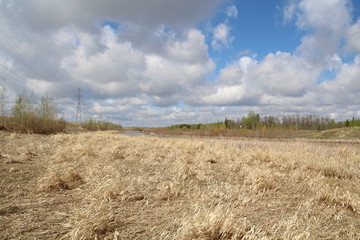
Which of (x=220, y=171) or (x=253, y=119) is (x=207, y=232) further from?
(x=253, y=119)

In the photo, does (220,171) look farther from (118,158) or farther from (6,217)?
(6,217)

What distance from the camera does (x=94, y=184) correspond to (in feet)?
13.6

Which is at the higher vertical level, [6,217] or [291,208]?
[6,217]

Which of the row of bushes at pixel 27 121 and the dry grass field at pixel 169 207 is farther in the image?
the row of bushes at pixel 27 121

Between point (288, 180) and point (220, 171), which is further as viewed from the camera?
point (220, 171)

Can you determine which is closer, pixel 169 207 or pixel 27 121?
pixel 169 207

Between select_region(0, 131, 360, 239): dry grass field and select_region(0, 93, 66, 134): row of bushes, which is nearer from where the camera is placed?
select_region(0, 131, 360, 239): dry grass field

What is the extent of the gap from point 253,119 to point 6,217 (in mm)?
81451

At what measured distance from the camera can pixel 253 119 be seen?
7831 cm

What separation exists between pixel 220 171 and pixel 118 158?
12.3 feet

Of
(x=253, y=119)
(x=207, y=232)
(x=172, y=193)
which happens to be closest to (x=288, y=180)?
(x=172, y=193)

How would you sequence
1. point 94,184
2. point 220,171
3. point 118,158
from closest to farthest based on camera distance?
point 94,184, point 220,171, point 118,158

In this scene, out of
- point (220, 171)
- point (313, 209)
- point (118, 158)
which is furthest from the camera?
point (118, 158)

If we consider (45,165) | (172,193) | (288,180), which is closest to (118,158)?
(45,165)
